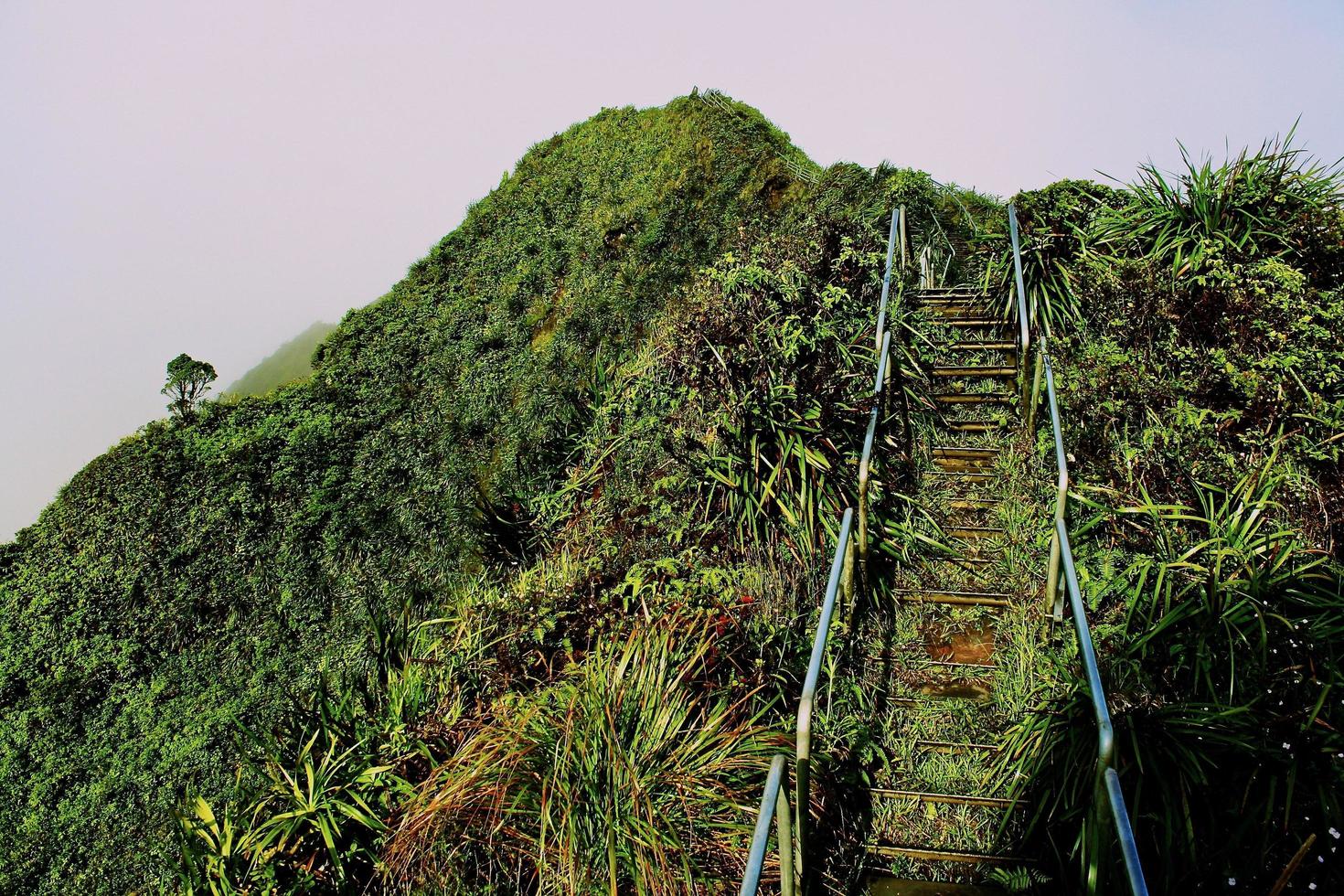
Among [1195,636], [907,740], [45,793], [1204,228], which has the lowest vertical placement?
[1195,636]

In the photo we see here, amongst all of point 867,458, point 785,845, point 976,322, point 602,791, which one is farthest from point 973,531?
point 785,845

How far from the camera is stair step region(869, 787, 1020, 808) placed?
12.0 feet

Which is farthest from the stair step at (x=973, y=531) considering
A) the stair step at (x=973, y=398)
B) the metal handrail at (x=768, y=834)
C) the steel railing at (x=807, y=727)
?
the metal handrail at (x=768, y=834)

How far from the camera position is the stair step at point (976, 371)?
6406mm

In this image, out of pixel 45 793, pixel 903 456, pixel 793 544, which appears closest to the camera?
pixel 793 544

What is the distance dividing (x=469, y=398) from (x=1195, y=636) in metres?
6.15

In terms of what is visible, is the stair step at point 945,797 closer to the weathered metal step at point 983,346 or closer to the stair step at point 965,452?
the stair step at point 965,452

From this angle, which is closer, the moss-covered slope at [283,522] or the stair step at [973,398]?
the stair step at [973,398]

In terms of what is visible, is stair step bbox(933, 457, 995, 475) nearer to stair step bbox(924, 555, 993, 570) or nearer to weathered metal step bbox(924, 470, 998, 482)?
weathered metal step bbox(924, 470, 998, 482)

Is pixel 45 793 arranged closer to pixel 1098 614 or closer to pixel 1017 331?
pixel 1098 614

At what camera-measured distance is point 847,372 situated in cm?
624

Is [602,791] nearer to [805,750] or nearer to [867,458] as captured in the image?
[805,750]

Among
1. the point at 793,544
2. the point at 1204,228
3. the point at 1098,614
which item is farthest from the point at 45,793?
the point at 1204,228

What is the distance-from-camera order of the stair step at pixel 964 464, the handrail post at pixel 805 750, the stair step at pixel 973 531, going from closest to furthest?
the handrail post at pixel 805 750
the stair step at pixel 973 531
the stair step at pixel 964 464
